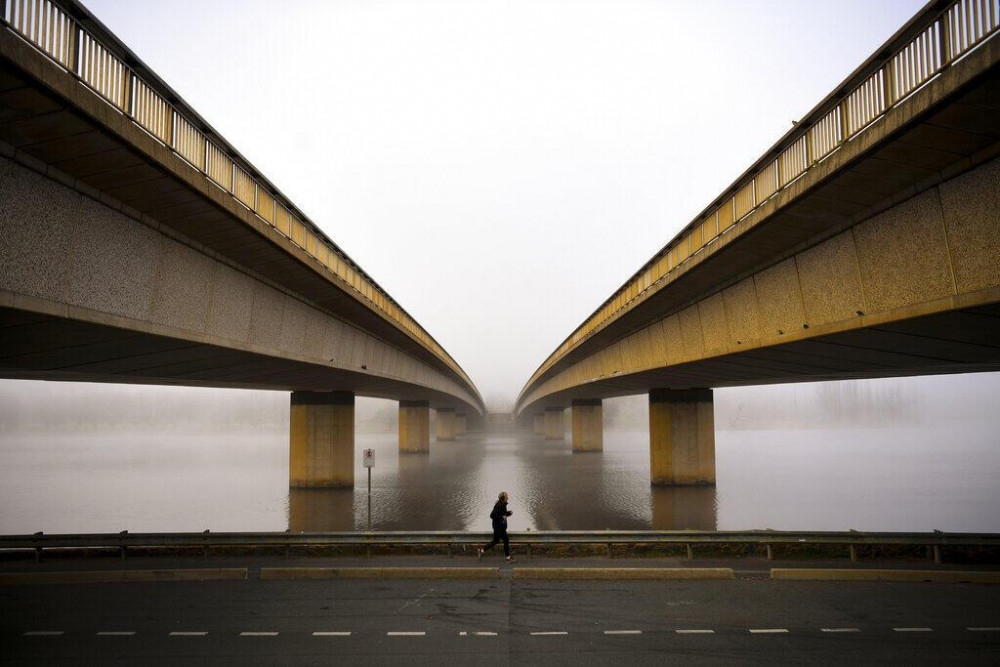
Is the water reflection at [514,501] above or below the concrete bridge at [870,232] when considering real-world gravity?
below

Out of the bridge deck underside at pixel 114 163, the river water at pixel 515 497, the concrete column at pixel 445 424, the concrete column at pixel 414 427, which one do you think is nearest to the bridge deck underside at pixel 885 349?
the river water at pixel 515 497

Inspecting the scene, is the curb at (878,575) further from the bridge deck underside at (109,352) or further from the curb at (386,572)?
the bridge deck underside at (109,352)

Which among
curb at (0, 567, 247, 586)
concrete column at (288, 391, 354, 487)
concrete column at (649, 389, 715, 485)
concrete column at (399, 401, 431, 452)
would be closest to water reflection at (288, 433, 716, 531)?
concrete column at (288, 391, 354, 487)

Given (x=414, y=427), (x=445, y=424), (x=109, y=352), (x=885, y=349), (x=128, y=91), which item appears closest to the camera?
(x=128, y=91)

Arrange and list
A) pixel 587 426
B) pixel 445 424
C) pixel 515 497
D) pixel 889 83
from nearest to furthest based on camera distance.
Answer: pixel 889 83
pixel 515 497
pixel 587 426
pixel 445 424

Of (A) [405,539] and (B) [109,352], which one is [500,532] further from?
(B) [109,352]

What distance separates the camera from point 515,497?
31938 millimetres

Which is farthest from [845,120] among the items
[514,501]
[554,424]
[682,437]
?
[554,424]

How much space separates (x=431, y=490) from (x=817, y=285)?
2462cm

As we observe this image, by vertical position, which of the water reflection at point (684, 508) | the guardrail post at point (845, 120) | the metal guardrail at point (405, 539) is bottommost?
the water reflection at point (684, 508)

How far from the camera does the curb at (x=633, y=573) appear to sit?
13.6 m

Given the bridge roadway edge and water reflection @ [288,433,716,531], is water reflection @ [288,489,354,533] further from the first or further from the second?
the bridge roadway edge

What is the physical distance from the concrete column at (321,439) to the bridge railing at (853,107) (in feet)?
78.2

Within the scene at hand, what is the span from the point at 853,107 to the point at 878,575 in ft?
28.2
